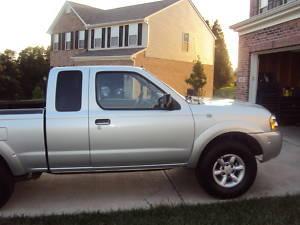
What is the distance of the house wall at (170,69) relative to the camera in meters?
32.5

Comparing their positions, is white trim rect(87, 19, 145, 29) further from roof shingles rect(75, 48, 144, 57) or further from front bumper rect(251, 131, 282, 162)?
front bumper rect(251, 131, 282, 162)

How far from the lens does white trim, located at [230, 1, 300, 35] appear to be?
11.0 metres

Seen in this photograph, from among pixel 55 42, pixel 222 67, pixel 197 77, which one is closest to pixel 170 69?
pixel 197 77

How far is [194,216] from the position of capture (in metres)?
5.32

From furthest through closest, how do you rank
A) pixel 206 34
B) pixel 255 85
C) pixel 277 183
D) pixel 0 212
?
pixel 206 34
pixel 255 85
pixel 277 183
pixel 0 212

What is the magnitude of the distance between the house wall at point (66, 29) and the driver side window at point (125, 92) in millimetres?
32708

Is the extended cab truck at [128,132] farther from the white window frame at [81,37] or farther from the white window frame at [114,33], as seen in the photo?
the white window frame at [81,37]

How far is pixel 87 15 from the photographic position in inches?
1543

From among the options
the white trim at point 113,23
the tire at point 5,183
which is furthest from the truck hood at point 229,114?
the white trim at point 113,23

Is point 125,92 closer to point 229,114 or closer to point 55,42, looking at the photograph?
point 229,114

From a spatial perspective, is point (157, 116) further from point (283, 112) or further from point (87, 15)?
point (87, 15)

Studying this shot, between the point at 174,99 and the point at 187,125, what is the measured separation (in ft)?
1.37

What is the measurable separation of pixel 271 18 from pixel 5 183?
9.35m

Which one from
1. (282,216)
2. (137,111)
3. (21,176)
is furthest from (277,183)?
(21,176)
